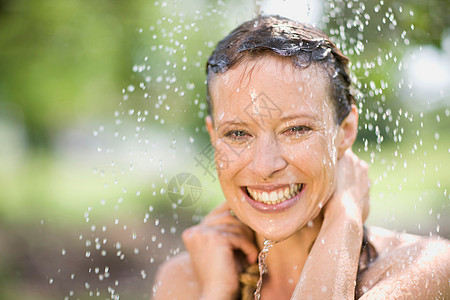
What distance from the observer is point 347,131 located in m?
2.61

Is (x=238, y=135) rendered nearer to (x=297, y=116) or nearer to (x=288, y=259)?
(x=297, y=116)

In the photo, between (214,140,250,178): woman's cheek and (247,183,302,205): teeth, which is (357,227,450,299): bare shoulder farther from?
(214,140,250,178): woman's cheek

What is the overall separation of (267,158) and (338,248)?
19.9 inches

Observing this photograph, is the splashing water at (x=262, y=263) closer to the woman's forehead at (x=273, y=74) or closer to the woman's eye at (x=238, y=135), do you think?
the woman's eye at (x=238, y=135)

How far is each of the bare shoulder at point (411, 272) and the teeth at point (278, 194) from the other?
1.77 ft

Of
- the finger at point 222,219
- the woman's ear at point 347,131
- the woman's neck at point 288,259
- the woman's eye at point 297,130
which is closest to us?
the woman's eye at point 297,130

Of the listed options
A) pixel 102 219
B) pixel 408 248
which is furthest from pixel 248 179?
pixel 102 219

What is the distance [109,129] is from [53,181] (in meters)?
3.64

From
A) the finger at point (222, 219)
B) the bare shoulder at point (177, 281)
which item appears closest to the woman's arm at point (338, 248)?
the finger at point (222, 219)

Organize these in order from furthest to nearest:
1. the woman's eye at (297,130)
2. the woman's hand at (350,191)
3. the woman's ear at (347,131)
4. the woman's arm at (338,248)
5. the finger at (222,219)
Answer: the finger at (222,219) → the woman's ear at (347,131) → the woman's hand at (350,191) → the woman's eye at (297,130) → the woman's arm at (338,248)

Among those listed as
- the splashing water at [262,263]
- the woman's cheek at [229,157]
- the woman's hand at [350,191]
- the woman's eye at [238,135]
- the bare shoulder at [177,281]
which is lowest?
the bare shoulder at [177,281]

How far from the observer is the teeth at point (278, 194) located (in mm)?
2346

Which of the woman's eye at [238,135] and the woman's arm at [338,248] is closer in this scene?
the woman's arm at [338,248]

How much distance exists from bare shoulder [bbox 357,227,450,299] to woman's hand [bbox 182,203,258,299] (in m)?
0.66
